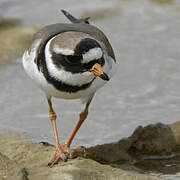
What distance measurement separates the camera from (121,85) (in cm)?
775

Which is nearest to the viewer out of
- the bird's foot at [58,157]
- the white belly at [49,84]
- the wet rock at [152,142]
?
the white belly at [49,84]

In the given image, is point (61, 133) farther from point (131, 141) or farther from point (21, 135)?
point (131, 141)

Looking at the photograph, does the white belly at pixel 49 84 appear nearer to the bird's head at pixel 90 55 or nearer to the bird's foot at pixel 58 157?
the bird's head at pixel 90 55

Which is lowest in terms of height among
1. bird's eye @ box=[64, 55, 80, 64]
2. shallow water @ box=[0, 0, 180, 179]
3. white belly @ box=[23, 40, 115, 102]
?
shallow water @ box=[0, 0, 180, 179]

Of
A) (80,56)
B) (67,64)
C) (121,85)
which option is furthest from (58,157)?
(121,85)

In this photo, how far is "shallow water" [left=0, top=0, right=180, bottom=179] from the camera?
256 inches

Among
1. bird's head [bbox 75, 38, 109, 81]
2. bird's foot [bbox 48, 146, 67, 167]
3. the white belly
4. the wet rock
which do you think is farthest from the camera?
the wet rock

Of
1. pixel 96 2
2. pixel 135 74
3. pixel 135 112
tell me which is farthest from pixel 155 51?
pixel 96 2

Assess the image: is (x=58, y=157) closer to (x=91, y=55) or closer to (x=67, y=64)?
(x=67, y=64)

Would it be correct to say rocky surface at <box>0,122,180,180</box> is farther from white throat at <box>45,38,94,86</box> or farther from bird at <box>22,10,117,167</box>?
white throat at <box>45,38,94,86</box>

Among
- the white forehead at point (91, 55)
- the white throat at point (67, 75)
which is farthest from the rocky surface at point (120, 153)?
the white forehead at point (91, 55)

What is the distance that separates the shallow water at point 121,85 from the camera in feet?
21.4

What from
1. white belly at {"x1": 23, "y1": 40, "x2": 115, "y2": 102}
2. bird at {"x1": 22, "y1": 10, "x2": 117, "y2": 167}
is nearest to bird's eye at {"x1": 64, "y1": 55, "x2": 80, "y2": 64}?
bird at {"x1": 22, "y1": 10, "x2": 117, "y2": 167}

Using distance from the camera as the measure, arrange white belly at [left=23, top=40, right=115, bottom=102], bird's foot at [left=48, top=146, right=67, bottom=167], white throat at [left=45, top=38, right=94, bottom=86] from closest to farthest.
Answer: white throat at [left=45, top=38, right=94, bottom=86] → white belly at [left=23, top=40, right=115, bottom=102] → bird's foot at [left=48, top=146, right=67, bottom=167]
